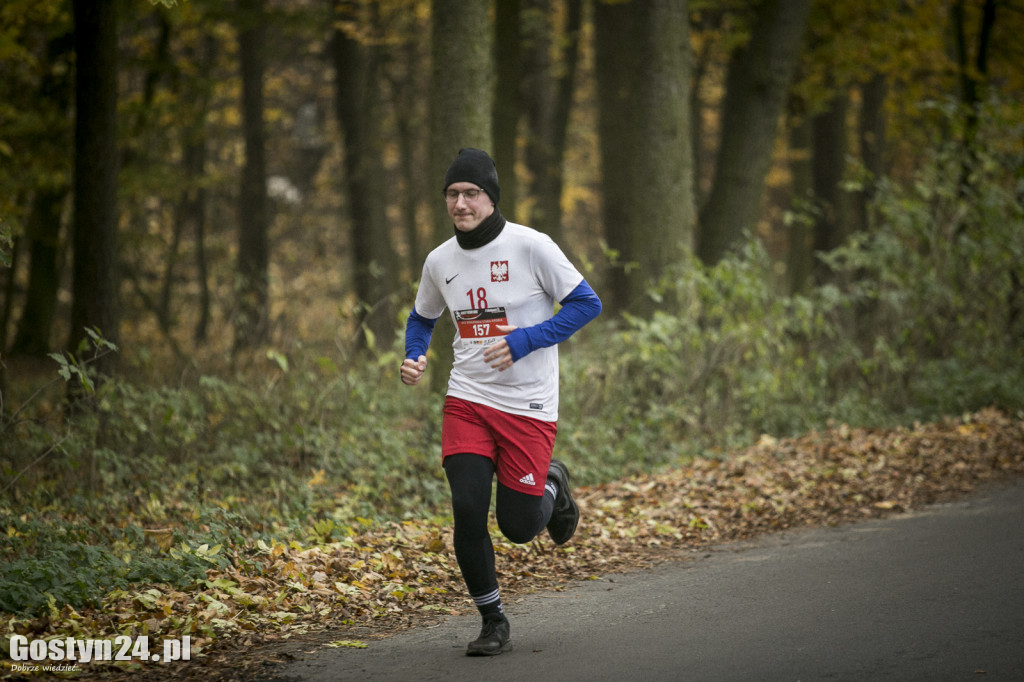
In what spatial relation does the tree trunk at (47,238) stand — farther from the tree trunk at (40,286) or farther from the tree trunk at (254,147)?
the tree trunk at (254,147)

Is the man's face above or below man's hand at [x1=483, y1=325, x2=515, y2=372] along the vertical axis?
above

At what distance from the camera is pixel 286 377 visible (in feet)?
32.5

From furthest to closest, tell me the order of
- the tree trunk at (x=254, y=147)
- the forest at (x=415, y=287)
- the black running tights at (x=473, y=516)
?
the tree trunk at (x=254, y=147)
the forest at (x=415, y=287)
the black running tights at (x=473, y=516)

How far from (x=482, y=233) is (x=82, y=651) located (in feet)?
9.08

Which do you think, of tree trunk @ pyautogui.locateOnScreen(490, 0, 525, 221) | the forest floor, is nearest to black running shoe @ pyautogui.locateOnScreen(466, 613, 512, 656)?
the forest floor

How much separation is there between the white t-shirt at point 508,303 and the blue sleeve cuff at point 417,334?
34 cm

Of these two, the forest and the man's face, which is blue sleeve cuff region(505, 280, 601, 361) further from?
the forest

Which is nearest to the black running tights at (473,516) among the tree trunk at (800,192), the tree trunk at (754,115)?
the tree trunk at (754,115)

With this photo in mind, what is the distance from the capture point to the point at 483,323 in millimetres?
5074

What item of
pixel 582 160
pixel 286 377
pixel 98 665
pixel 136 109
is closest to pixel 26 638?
pixel 98 665

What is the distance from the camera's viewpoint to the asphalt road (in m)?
4.61

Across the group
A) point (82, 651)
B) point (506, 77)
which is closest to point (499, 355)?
point (82, 651)

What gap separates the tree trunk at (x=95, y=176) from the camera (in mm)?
9922

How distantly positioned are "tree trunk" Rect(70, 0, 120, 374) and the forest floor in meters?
4.47
